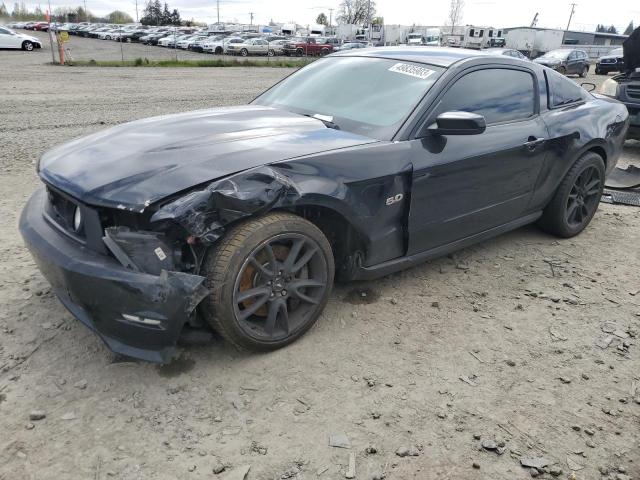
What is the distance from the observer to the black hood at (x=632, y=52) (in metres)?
8.36

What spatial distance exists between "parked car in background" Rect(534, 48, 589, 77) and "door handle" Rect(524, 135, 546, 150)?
2445 centimetres

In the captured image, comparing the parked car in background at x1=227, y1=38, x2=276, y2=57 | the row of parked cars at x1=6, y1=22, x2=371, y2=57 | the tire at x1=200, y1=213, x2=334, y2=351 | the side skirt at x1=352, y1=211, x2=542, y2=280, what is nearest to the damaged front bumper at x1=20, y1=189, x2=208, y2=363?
the tire at x1=200, y1=213, x2=334, y2=351

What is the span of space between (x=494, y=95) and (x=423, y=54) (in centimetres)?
59

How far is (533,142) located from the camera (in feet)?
12.5

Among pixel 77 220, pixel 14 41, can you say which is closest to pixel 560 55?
pixel 77 220

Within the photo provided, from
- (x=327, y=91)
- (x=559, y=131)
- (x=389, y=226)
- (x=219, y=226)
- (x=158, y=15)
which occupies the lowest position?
(x=389, y=226)

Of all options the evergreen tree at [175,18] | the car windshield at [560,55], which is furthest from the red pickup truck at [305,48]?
the evergreen tree at [175,18]

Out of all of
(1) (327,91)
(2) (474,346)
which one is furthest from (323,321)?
(1) (327,91)

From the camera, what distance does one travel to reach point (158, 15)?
81875 millimetres

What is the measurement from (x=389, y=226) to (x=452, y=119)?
2.39 feet

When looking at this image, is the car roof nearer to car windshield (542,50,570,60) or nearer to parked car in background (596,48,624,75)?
car windshield (542,50,570,60)

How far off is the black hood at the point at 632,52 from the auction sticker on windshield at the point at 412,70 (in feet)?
21.9

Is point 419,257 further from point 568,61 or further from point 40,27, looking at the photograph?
point 40,27

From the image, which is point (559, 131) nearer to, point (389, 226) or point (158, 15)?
point (389, 226)
